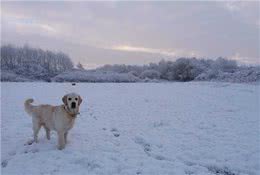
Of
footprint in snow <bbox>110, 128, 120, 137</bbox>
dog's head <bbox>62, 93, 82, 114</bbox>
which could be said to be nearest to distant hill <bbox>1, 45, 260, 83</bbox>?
footprint in snow <bbox>110, 128, 120, 137</bbox>

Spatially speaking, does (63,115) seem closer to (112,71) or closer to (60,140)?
(60,140)

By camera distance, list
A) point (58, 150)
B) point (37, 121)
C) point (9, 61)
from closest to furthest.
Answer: point (58, 150), point (37, 121), point (9, 61)

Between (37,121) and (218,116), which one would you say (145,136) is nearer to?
(37,121)

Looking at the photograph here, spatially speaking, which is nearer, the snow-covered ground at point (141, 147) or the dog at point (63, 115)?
the snow-covered ground at point (141, 147)

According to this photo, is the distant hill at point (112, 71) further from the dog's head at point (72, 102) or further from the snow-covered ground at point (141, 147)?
the dog's head at point (72, 102)

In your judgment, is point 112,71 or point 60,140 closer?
point 60,140

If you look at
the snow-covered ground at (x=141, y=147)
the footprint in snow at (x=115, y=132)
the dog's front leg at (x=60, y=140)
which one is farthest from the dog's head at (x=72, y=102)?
the footprint in snow at (x=115, y=132)

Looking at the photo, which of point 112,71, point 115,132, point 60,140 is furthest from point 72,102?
point 112,71

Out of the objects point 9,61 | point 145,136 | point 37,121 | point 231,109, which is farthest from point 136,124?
point 9,61

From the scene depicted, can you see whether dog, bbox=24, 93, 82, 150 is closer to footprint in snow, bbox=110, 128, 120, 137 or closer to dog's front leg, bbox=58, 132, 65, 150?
dog's front leg, bbox=58, 132, 65, 150

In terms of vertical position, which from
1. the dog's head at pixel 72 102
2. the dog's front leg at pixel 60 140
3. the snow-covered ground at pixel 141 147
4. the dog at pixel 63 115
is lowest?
the snow-covered ground at pixel 141 147

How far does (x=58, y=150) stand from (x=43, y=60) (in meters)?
101

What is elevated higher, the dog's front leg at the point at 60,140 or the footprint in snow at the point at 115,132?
the dog's front leg at the point at 60,140

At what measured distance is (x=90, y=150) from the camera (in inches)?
275
